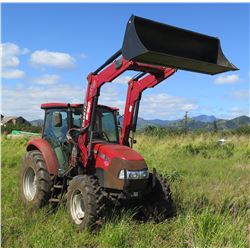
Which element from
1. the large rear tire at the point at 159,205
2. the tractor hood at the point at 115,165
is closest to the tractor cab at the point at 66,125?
the tractor hood at the point at 115,165

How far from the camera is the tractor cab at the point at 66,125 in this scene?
24.9 ft

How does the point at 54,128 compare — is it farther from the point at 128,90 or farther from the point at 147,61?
the point at 147,61

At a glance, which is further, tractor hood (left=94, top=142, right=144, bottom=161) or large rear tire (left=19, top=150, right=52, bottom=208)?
large rear tire (left=19, top=150, right=52, bottom=208)

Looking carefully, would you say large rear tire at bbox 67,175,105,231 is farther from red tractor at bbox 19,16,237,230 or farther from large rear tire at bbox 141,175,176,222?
large rear tire at bbox 141,175,176,222

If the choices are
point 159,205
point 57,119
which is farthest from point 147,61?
point 159,205

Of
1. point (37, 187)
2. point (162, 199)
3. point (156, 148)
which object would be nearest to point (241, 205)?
point (162, 199)

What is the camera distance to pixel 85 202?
632 cm

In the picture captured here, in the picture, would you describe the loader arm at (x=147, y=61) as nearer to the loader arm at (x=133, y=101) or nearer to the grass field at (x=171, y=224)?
the loader arm at (x=133, y=101)

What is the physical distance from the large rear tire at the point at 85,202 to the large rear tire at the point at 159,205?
1060mm

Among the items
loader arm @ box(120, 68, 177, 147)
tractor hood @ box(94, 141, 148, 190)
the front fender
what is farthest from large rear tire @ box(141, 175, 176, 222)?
the front fender

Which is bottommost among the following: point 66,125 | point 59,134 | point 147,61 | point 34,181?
point 34,181

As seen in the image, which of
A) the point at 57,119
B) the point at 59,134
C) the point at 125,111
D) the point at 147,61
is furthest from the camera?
the point at 59,134

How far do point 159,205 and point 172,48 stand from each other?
8.23ft

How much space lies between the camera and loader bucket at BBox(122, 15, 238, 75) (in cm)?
596
